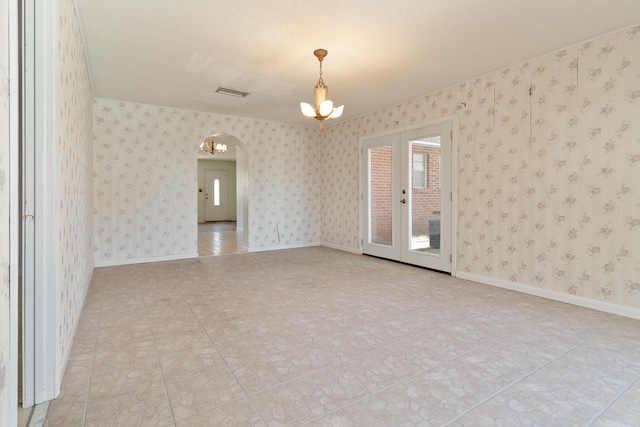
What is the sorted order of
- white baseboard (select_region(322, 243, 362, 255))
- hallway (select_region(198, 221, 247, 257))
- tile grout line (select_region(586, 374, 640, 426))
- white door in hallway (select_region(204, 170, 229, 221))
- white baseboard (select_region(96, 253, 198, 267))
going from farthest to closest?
white door in hallway (select_region(204, 170, 229, 221)) → hallway (select_region(198, 221, 247, 257)) → white baseboard (select_region(322, 243, 362, 255)) → white baseboard (select_region(96, 253, 198, 267)) → tile grout line (select_region(586, 374, 640, 426))

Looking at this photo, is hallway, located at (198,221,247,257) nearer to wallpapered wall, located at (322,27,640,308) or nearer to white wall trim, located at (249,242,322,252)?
white wall trim, located at (249,242,322,252)

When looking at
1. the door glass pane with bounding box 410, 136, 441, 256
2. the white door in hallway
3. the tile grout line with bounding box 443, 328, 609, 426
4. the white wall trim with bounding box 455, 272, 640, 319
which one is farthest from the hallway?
the tile grout line with bounding box 443, 328, 609, 426

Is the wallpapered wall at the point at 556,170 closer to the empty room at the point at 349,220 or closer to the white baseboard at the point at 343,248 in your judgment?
the empty room at the point at 349,220

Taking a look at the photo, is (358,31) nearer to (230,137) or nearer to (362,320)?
(362,320)

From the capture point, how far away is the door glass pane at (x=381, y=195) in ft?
17.8

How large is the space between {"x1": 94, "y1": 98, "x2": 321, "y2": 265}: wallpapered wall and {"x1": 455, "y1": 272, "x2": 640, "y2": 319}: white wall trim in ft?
11.8

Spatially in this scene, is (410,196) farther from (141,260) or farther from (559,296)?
(141,260)

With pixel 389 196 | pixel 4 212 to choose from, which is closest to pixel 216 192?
pixel 389 196

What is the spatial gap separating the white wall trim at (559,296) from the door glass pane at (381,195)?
1532mm

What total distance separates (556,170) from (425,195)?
1687 mm

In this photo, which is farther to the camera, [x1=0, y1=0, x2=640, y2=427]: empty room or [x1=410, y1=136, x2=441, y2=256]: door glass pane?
[x1=410, y1=136, x2=441, y2=256]: door glass pane

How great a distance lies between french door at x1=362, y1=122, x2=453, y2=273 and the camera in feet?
14.9

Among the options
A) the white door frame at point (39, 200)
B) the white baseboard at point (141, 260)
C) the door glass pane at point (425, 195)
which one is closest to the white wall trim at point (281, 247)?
the white baseboard at point (141, 260)

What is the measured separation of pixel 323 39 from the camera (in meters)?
3.14
